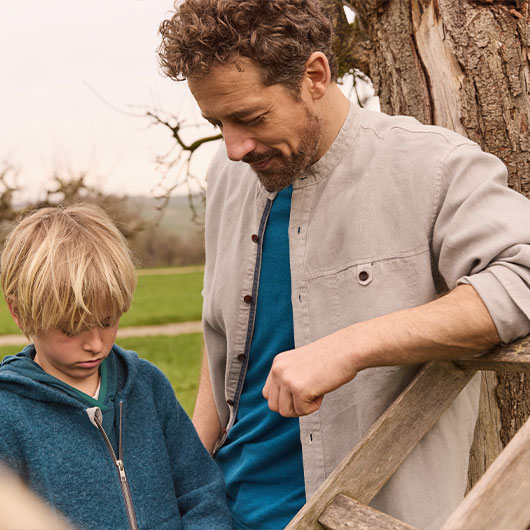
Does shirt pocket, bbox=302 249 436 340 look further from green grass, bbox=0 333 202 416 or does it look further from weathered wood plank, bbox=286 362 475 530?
green grass, bbox=0 333 202 416

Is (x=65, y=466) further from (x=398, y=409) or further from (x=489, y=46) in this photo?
(x=489, y=46)

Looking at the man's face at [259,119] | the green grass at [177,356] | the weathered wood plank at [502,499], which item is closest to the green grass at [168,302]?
the green grass at [177,356]

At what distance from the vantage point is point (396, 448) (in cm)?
195

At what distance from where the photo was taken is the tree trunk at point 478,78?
2637 mm

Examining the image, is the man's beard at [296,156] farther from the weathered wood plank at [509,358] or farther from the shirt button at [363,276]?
the weathered wood plank at [509,358]

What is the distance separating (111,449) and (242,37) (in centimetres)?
123

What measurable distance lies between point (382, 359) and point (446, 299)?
0.22 m

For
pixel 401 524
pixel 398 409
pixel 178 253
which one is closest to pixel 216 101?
pixel 398 409

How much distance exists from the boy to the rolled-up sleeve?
3.01 ft

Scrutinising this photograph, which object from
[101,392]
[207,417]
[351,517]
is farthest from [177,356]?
[351,517]

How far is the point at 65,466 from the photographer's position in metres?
1.94

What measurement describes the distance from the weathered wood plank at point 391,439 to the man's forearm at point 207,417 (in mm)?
846

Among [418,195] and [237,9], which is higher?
[237,9]

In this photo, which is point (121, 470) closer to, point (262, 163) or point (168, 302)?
point (262, 163)
